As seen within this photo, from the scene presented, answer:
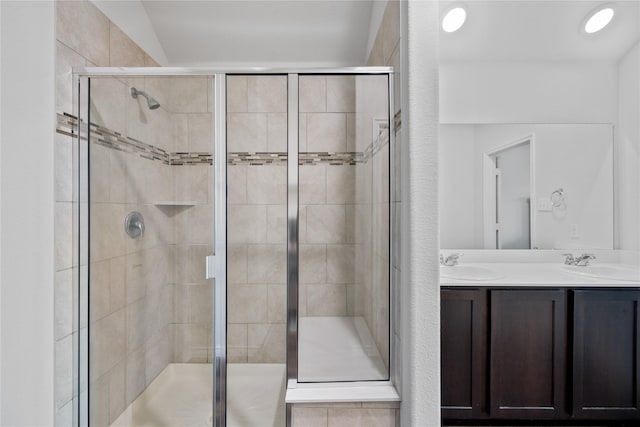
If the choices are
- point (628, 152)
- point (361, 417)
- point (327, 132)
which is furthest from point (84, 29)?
point (628, 152)

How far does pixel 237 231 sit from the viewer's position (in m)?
1.45

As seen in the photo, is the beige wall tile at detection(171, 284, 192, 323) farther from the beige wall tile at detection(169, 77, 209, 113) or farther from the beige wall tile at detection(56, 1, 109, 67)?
the beige wall tile at detection(56, 1, 109, 67)

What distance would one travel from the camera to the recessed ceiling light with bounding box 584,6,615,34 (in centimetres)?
219

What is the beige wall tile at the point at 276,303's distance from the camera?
4.78ft

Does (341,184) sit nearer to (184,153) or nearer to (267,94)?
(267,94)

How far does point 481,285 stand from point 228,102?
5.40ft

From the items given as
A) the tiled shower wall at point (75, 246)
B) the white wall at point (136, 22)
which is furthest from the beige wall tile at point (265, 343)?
the white wall at point (136, 22)

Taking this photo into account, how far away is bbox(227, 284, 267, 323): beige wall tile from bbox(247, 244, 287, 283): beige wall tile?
5cm

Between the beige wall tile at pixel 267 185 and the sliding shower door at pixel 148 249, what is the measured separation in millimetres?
176

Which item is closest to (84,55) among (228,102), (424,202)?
(228,102)

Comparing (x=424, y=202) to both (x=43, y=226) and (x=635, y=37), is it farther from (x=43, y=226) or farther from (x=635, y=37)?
(x=635, y=37)

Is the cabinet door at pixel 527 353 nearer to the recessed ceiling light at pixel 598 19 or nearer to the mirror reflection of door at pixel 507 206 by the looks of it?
the mirror reflection of door at pixel 507 206

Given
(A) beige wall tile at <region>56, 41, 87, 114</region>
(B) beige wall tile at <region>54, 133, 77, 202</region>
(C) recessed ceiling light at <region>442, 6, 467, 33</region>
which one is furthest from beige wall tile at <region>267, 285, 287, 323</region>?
(C) recessed ceiling light at <region>442, 6, 467, 33</region>

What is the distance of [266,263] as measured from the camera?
1490mm
